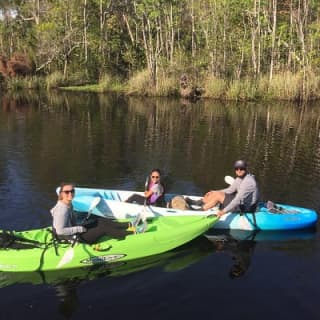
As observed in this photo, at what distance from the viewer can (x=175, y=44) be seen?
39.6m

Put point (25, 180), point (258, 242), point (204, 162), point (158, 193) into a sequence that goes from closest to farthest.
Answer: point (258, 242) → point (158, 193) → point (25, 180) → point (204, 162)

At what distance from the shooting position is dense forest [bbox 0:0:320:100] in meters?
31.8

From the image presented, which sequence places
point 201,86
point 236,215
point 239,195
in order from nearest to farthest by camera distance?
1. point 239,195
2. point 236,215
3. point 201,86

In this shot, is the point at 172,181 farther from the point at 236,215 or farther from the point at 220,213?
the point at 220,213

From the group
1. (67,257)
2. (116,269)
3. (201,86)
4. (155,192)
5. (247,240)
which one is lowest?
(116,269)

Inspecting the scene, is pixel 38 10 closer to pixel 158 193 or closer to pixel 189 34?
pixel 189 34

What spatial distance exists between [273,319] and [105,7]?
37.5 m

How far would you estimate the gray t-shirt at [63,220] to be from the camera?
8211 millimetres

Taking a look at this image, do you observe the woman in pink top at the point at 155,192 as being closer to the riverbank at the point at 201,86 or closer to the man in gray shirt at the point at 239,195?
the man in gray shirt at the point at 239,195

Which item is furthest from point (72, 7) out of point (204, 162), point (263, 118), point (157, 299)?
point (157, 299)

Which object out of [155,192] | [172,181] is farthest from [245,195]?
[172,181]

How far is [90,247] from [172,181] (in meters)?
5.96

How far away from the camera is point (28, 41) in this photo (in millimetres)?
42312

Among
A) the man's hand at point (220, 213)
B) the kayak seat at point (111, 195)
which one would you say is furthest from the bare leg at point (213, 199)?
the kayak seat at point (111, 195)
